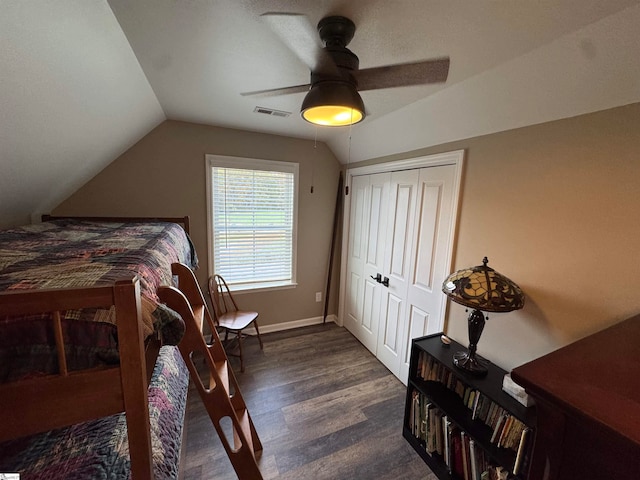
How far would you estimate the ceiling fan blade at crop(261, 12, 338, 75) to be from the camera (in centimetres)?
82

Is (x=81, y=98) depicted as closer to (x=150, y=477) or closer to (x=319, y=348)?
(x=150, y=477)

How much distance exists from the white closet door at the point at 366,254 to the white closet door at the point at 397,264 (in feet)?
0.34

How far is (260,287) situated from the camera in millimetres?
3072

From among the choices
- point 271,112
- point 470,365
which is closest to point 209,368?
point 470,365

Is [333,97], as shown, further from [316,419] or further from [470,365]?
[316,419]

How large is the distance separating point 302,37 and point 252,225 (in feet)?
7.42

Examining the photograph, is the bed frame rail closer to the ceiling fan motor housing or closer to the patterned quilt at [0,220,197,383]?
the patterned quilt at [0,220,197,383]

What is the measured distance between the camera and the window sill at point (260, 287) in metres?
2.98

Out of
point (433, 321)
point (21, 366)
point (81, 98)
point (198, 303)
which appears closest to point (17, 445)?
point (21, 366)

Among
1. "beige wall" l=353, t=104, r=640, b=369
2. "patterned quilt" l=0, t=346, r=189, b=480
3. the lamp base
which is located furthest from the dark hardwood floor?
"patterned quilt" l=0, t=346, r=189, b=480

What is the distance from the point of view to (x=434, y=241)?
2.11 meters

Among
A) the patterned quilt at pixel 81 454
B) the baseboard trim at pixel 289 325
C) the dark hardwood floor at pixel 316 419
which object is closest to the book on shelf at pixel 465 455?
the dark hardwood floor at pixel 316 419

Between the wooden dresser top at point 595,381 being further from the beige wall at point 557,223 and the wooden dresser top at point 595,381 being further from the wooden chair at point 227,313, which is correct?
the wooden chair at point 227,313

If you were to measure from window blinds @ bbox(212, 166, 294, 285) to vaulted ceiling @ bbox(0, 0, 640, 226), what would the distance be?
0.99 metres
